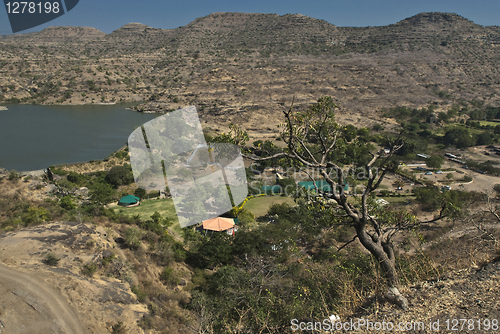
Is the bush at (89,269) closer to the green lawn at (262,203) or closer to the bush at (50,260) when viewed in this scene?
the bush at (50,260)

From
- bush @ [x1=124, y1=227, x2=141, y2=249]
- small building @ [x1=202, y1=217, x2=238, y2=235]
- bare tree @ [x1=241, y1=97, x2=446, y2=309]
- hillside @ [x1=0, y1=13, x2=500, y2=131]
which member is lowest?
small building @ [x1=202, y1=217, x2=238, y2=235]

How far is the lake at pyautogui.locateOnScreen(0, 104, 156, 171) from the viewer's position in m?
28.6

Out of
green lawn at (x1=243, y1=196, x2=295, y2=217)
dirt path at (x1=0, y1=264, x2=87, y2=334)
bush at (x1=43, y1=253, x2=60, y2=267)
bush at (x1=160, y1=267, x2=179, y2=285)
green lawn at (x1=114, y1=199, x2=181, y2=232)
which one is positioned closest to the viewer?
dirt path at (x1=0, y1=264, x2=87, y2=334)

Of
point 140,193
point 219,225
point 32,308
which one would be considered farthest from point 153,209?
point 32,308

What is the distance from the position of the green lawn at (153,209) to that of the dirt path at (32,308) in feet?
28.1

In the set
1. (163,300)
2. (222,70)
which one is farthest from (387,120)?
(163,300)

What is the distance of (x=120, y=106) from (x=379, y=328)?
60001mm

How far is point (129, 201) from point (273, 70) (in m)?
Result: 46.6

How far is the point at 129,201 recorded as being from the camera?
58.7 feet

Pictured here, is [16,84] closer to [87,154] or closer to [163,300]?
[87,154]

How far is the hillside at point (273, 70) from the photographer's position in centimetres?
5184

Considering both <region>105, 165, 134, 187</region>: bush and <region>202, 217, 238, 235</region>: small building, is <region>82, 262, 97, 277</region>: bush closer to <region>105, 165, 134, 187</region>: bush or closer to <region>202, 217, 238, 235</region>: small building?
<region>202, 217, 238, 235</region>: small building

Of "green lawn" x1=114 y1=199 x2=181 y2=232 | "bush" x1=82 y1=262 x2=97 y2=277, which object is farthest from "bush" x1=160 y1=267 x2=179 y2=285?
"green lawn" x1=114 y1=199 x2=181 y2=232

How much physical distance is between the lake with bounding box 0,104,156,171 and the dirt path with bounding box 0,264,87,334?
77.5 feet
